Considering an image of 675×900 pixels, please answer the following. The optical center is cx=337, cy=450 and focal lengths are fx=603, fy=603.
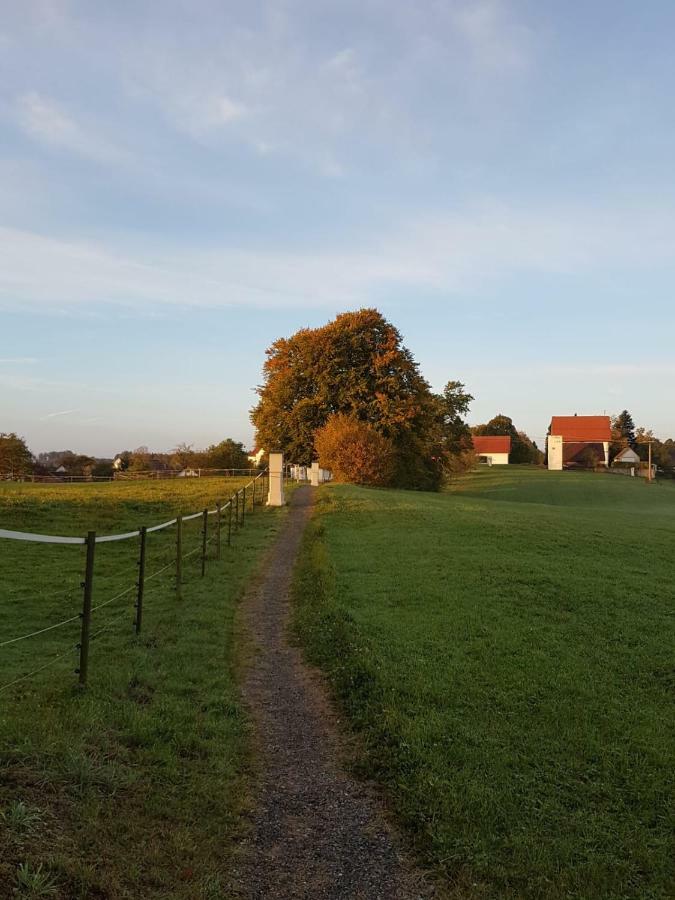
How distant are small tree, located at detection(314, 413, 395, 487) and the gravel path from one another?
3034 cm

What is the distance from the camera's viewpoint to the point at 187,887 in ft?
11.3

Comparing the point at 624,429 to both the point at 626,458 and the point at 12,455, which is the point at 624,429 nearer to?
the point at 626,458

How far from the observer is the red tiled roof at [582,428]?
97.4 meters

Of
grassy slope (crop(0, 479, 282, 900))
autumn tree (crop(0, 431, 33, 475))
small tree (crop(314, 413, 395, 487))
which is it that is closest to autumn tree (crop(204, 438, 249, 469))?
autumn tree (crop(0, 431, 33, 475))

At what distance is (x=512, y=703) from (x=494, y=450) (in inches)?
3889

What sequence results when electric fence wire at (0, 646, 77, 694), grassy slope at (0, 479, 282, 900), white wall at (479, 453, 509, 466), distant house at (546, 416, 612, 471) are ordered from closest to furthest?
grassy slope at (0, 479, 282, 900), electric fence wire at (0, 646, 77, 694), distant house at (546, 416, 612, 471), white wall at (479, 453, 509, 466)

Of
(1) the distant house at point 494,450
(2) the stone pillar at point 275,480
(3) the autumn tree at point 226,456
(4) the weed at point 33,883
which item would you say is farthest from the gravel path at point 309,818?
(1) the distant house at point 494,450

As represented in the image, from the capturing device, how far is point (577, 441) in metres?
97.8

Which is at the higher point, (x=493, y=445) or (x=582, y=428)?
(x=582, y=428)

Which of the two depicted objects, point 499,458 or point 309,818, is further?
point 499,458

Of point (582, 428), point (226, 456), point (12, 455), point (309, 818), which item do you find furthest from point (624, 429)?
point (309, 818)

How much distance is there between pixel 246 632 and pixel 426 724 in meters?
4.04

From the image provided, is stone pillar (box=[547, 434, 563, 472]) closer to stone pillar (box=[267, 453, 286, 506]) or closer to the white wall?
the white wall

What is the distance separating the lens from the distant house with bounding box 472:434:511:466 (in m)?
101
